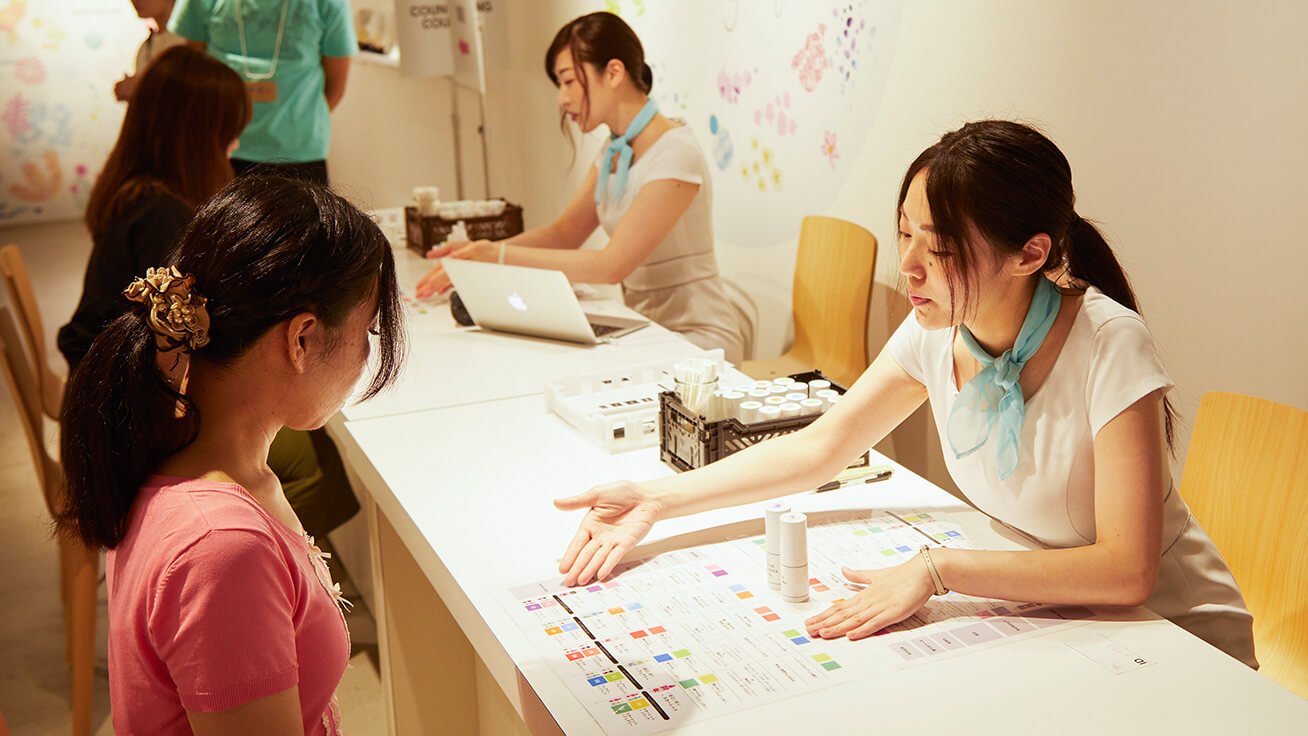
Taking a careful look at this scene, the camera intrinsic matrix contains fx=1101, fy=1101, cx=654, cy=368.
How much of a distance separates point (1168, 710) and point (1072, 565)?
0.79 feet

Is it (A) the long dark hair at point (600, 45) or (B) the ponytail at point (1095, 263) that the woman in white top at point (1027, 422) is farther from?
(A) the long dark hair at point (600, 45)

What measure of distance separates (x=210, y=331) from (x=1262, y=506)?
156cm

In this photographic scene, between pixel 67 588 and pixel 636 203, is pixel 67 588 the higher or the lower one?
the lower one

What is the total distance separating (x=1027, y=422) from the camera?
5.15ft

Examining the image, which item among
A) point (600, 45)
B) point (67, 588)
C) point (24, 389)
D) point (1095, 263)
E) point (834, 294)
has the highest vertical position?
point (600, 45)

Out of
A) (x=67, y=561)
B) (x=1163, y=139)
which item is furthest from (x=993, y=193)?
(x=67, y=561)

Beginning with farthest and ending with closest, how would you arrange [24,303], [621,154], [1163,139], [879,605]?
1. [621,154]
2. [24,303]
3. [1163,139]
4. [879,605]

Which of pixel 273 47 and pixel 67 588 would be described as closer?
pixel 67 588

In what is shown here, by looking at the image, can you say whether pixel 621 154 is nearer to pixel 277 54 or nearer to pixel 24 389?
pixel 24 389

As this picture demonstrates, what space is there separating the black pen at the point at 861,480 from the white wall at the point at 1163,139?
985mm

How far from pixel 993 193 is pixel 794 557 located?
55cm

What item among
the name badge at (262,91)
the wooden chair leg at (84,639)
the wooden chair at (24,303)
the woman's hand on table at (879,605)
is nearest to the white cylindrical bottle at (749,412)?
the woman's hand on table at (879,605)

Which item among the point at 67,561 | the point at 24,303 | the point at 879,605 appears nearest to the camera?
the point at 879,605

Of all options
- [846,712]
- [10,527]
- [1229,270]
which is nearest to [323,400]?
[846,712]
